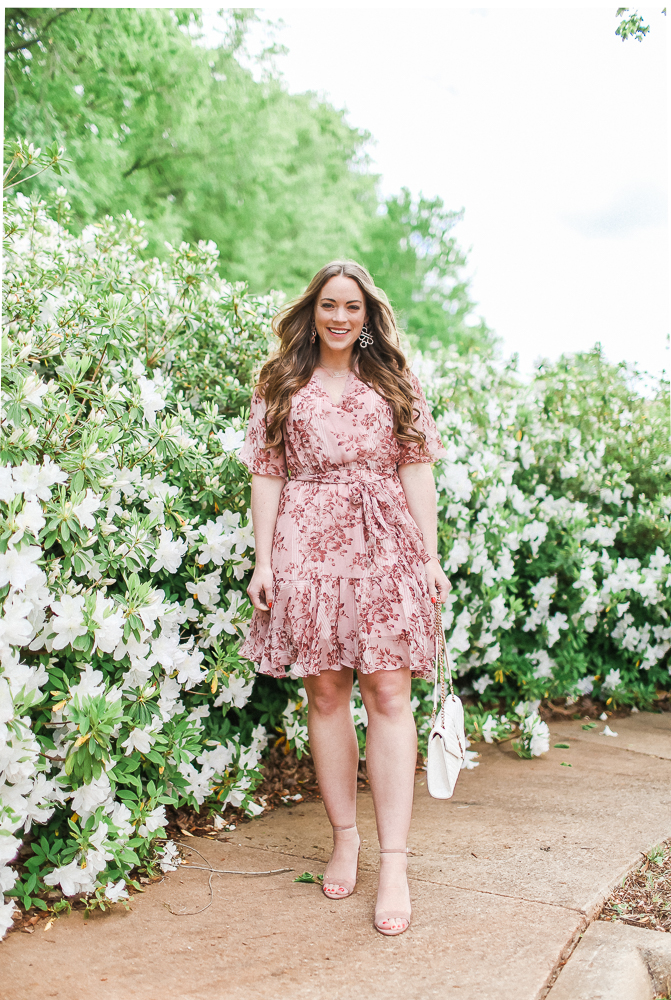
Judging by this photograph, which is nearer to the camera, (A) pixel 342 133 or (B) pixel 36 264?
(B) pixel 36 264

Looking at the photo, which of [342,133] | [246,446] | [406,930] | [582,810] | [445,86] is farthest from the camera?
[342,133]

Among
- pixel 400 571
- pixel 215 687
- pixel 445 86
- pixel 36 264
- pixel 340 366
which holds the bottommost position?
pixel 215 687

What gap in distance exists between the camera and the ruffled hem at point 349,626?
7.93ft

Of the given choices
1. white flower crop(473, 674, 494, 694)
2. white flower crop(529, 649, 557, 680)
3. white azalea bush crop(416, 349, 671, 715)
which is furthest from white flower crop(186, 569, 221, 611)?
white flower crop(529, 649, 557, 680)

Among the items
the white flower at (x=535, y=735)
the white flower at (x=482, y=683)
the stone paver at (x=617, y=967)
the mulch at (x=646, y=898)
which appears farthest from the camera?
the white flower at (x=482, y=683)

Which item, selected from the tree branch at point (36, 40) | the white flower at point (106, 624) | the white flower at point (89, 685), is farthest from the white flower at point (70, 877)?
the tree branch at point (36, 40)

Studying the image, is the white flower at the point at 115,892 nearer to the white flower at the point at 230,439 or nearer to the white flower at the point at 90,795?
the white flower at the point at 90,795

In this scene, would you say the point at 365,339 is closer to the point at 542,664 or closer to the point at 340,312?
the point at 340,312

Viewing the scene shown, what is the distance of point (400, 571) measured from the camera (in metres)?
2.52

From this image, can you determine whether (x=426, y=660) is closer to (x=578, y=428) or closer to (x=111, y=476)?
(x=111, y=476)

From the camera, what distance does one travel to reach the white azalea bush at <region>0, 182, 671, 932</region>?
90.4 inches

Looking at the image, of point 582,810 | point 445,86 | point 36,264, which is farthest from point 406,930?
point 445,86

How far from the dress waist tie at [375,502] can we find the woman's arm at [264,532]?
0.10m

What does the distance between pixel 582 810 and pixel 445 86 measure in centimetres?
1315
